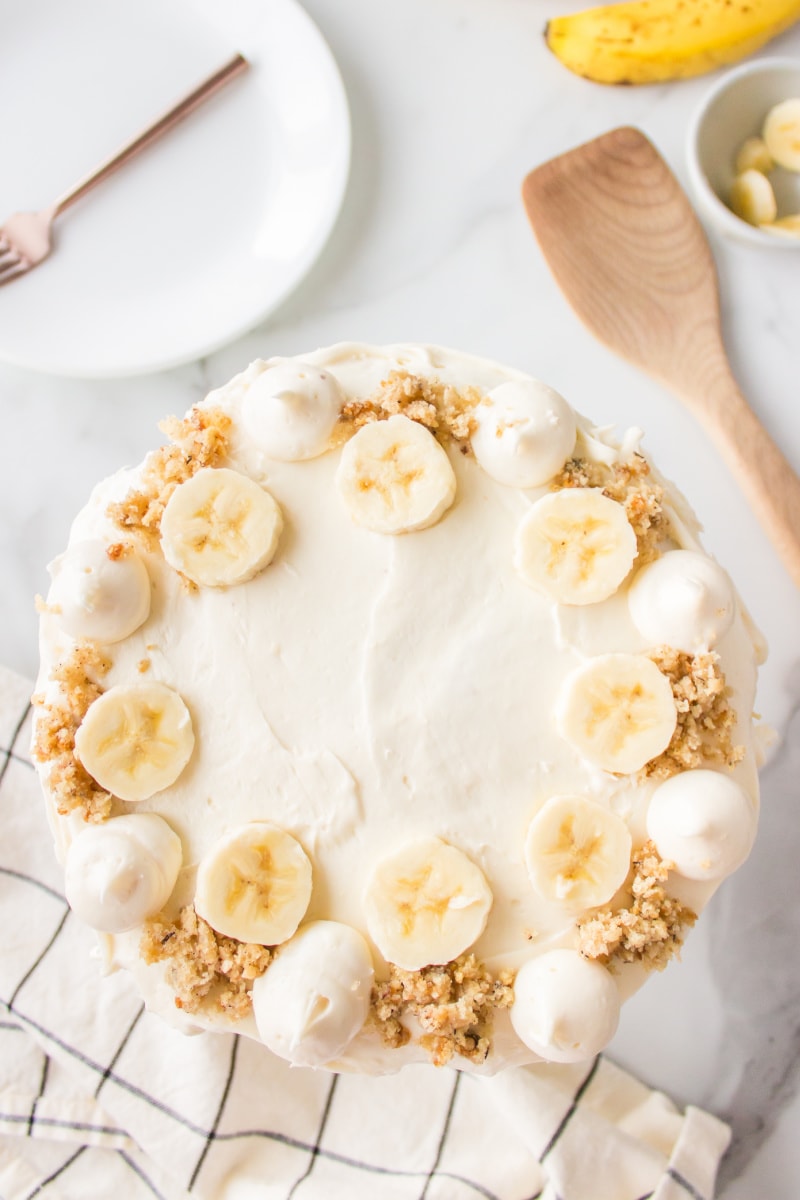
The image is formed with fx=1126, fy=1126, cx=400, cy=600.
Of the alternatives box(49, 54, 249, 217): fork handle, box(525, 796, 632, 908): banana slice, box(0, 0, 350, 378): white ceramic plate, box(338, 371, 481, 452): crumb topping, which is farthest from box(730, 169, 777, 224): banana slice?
box(525, 796, 632, 908): banana slice

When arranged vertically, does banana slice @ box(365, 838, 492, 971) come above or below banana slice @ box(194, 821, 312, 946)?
below

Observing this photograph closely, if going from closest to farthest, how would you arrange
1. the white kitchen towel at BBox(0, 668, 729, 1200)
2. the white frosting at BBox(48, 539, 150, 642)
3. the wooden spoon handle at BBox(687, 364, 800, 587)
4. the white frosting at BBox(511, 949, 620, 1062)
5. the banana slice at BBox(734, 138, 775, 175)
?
the white frosting at BBox(511, 949, 620, 1062) → the white frosting at BBox(48, 539, 150, 642) → the white kitchen towel at BBox(0, 668, 729, 1200) → the wooden spoon handle at BBox(687, 364, 800, 587) → the banana slice at BBox(734, 138, 775, 175)

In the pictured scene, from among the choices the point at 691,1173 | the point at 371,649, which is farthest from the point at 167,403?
the point at 691,1173

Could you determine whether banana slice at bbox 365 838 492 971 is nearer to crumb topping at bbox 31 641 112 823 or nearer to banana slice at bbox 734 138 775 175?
crumb topping at bbox 31 641 112 823

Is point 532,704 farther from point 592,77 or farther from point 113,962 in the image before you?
point 592,77

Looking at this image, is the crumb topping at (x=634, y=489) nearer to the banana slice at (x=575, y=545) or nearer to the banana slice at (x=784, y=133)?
the banana slice at (x=575, y=545)
